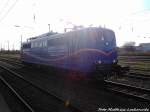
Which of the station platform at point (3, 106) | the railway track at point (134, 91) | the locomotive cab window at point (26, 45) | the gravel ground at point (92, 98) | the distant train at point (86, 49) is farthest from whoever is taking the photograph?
the locomotive cab window at point (26, 45)

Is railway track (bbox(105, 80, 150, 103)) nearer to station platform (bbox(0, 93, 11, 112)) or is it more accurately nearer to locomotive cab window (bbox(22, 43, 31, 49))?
station platform (bbox(0, 93, 11, 112))

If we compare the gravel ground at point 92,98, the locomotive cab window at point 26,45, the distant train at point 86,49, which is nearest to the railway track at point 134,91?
the gravel ground at point 92,98

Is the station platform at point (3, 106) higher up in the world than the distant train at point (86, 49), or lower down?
lower down

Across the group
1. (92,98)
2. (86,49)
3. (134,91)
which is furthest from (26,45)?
(92,98)

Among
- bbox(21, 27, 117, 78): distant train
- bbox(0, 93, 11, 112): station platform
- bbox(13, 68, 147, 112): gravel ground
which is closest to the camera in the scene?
bbox(13, 68, 147, 112): gravel ground

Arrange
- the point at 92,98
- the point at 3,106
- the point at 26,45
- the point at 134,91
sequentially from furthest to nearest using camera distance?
the point at 26,45 → the point at 134,91 → the point at 92,98 → the point at 3,106

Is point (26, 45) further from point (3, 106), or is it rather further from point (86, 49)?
point (3, 106)

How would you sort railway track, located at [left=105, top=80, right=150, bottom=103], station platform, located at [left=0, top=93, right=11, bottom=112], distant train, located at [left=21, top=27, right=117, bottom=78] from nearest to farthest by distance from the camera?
station platform, located at [left=0, top=93, right=11, bottom=112] → railway track, located at [left=105, top=80, right=150, bottom=103] → distant train, located at [left=21, top=27, right=117, bottom=78]

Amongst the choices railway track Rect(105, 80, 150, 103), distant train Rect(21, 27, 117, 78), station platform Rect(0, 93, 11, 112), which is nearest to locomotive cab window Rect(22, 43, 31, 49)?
distant train Rect(21, 27, 117, 78)

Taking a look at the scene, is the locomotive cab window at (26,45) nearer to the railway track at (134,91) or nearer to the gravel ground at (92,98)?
the gravel ground at (92,98)

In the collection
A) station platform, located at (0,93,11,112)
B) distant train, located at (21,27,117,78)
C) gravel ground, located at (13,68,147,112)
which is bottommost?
station platform, located at (0,93,11,112)

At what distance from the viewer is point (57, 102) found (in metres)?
11.1

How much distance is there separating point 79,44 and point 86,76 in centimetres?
193

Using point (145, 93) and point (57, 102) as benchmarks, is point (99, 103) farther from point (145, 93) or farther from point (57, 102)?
point (145, 93)
